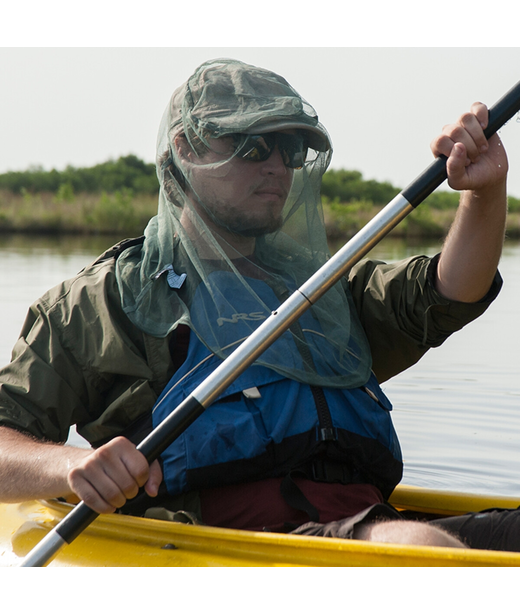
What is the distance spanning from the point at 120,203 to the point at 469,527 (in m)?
26.5

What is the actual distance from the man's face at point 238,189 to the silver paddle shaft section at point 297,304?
503 millimetres

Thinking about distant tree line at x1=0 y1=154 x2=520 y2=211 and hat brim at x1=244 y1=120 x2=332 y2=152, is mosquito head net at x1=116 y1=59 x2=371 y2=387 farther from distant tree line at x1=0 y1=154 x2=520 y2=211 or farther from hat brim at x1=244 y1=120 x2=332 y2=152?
distant tree line at x1=0 y1=154 x2=520 y2=211

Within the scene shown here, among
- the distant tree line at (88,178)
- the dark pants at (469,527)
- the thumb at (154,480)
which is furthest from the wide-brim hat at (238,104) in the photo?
the distant tree line at (88,178)

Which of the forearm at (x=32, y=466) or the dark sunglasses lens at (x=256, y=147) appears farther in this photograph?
the dark sunglasses lens at (x=256, y=147)

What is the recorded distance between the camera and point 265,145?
2.39m

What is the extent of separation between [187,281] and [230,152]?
1.40ft

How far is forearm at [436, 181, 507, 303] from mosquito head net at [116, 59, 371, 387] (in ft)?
1.25

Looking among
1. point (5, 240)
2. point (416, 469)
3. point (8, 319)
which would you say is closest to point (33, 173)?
point (5, 240)

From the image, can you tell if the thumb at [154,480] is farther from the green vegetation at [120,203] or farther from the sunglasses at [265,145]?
the green vegetation at [120,203]

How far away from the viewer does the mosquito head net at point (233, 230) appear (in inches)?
91.0

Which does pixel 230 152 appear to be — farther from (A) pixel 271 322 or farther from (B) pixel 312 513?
(B) pixel 312 513

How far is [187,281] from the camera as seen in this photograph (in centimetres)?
242

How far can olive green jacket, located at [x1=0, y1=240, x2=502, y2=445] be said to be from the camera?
221 centimetres

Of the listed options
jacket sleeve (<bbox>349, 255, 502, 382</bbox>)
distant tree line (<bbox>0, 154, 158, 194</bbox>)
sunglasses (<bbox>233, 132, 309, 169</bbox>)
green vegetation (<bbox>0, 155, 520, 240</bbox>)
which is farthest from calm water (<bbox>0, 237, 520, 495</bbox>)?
distant tree line (<bbox>0, 154, 158, 194</bbox>)
